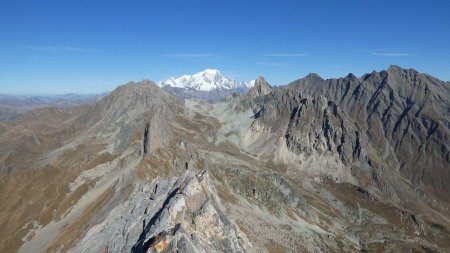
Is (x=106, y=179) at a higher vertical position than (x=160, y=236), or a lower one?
lower

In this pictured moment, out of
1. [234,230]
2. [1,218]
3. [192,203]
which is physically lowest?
[1,218]

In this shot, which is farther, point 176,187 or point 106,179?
point 106,179

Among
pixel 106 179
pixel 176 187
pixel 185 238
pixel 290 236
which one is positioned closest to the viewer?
pixel 185 238

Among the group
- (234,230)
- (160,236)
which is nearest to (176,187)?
(234,230)

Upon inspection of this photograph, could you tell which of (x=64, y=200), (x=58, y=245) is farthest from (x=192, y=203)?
(x=64, y=200)

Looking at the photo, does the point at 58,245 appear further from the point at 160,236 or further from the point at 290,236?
the point at 290,236

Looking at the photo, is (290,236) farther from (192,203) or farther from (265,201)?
(192,203)

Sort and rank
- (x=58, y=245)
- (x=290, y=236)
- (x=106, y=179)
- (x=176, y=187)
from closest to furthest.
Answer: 1. (x=176, y=187)
2. (x=58, y=245)
3. (x=290, y=236)
4. (x=106, y=179)

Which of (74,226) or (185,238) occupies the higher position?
(185,238)

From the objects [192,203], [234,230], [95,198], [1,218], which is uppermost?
[192,203]
